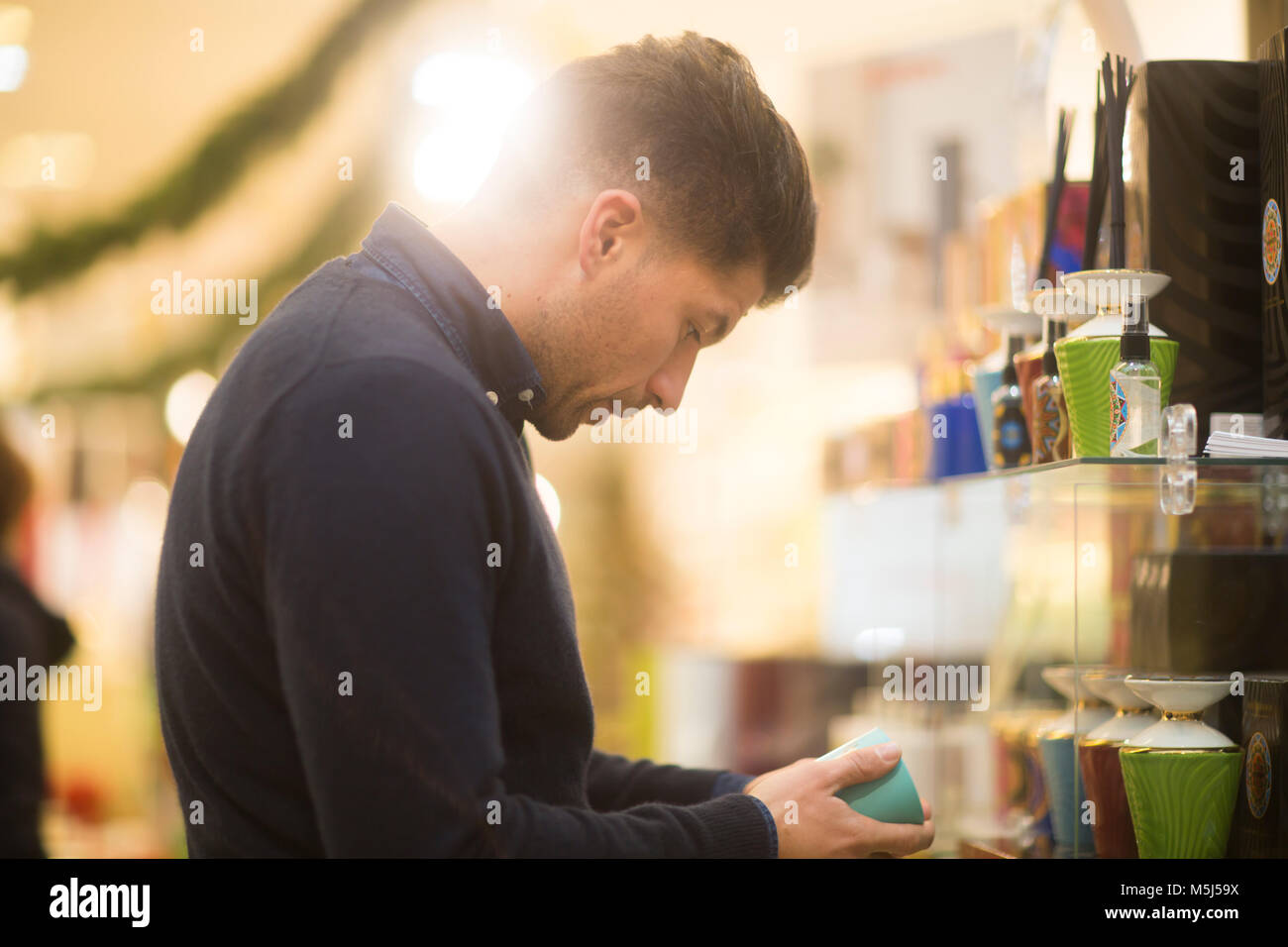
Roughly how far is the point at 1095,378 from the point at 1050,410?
0.35 ft

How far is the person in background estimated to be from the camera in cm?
193

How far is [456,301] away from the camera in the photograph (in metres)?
0.94

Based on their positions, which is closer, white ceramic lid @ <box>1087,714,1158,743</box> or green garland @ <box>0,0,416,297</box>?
white ceramic lid @ <box>1087,714,1158,743</box>

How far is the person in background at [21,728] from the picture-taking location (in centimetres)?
193

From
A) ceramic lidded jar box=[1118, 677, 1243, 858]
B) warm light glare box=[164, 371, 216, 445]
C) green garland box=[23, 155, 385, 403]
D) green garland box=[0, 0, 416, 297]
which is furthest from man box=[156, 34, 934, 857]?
warm light glare box=[164, 371, 216, 445]

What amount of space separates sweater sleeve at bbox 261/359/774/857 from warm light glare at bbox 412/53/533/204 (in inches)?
64.8

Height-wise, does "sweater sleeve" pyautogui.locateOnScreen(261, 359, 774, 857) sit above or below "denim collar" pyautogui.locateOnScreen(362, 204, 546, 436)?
below

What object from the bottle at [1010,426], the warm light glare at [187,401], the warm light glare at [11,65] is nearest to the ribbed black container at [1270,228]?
the bottle at [1010,426]

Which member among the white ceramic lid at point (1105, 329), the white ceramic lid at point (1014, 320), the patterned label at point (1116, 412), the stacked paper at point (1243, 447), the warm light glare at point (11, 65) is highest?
the warm light glare at point (11, 65)

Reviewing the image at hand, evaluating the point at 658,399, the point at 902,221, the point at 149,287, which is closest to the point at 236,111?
the point at 149,287

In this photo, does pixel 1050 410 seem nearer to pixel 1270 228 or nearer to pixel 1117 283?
pixel 1117 283

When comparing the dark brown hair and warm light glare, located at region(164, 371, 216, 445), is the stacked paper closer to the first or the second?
the dark brown hair

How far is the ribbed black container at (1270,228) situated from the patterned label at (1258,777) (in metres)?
0.31

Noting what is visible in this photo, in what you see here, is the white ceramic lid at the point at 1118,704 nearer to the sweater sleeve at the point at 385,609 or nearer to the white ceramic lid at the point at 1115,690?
the white ceramic lid at the point at 1115,690
